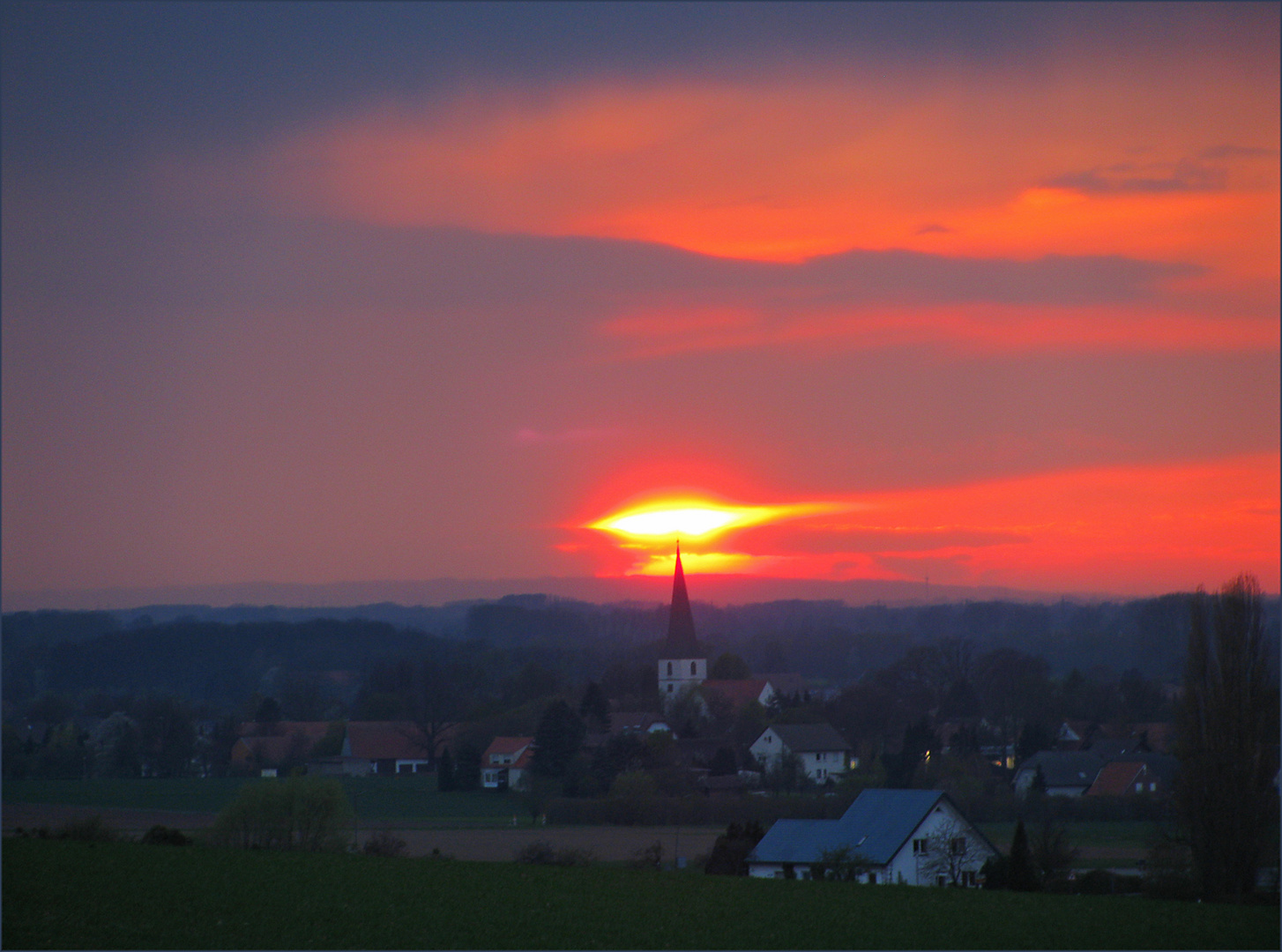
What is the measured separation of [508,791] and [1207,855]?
138 ft

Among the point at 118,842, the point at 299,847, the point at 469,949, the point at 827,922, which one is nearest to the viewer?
the point at 469,949

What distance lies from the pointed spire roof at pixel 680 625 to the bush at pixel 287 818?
77276 millimetres

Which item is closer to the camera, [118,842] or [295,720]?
[118,842]

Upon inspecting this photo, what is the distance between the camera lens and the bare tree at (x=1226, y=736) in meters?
31.9

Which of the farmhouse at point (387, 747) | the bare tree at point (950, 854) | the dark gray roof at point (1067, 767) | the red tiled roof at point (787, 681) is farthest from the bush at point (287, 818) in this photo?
the red tiled roof at point (787, 681)

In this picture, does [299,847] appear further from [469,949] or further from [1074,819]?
[1074,819]

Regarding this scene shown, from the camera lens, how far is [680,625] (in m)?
118

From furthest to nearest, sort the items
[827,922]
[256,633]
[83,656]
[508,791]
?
1. [256,633]
2. [83,656]
3. [508,791]
4. [827,922]

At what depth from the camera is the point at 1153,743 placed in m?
75.7

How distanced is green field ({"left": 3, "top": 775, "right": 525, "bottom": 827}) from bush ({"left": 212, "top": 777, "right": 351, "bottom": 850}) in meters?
16.1

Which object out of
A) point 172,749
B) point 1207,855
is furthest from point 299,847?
point 172,749

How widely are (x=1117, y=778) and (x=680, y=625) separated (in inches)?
2357

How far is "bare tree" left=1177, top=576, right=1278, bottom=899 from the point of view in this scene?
3188cm

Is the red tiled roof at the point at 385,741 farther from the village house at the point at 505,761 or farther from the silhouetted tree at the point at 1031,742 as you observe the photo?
the silhouetted tree at the point at 1031,742
